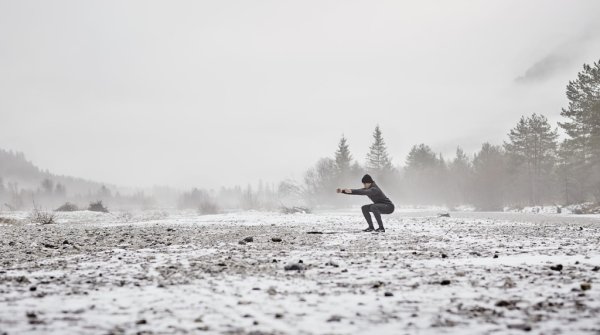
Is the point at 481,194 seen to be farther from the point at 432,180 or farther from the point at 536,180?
the point at 432,180

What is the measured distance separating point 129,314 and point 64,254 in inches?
215

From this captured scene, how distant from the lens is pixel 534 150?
6281 cm

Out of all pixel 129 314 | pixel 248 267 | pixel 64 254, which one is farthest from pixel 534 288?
pixel 64 254

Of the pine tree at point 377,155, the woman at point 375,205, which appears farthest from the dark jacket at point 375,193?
the pine tree at point 377,155

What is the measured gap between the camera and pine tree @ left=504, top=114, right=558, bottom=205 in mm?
A: 62719

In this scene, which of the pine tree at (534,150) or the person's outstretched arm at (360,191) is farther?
the pine tree at (534,150)

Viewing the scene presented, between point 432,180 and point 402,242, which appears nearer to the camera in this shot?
point 402,242

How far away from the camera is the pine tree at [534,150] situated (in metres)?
62.7

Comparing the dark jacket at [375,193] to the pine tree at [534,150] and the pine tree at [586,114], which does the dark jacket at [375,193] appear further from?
the pine tree at [534,150]

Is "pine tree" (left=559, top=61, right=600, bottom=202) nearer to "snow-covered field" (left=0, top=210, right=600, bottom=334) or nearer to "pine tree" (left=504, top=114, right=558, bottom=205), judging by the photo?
"pine tree" (left=504, top=114, right=558, bottom=205)

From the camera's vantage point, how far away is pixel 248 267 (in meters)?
6.46

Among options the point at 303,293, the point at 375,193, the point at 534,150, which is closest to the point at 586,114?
the point at 534,150

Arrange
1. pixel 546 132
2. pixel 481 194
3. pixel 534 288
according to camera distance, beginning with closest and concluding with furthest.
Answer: pixel 534 288, pixel 546 132, pixel 481 194

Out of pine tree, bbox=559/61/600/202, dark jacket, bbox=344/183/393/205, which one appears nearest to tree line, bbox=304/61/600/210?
pine tree, bbox=559/61/600/202
